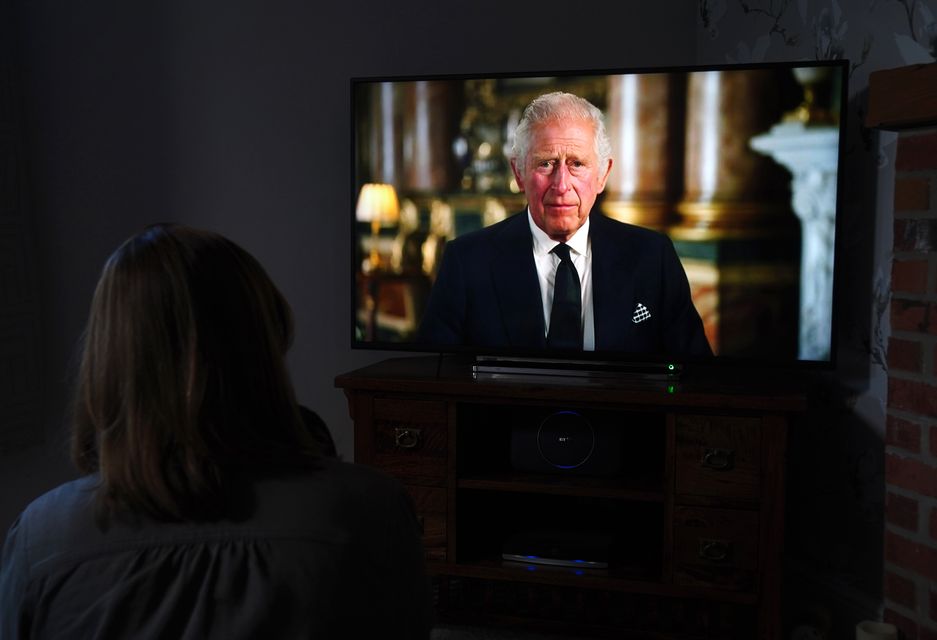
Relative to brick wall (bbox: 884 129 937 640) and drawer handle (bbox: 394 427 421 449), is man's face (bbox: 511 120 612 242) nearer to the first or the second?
drawer handle (bbox: 394 427 421 449)

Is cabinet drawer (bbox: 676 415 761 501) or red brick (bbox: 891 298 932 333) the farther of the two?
cabinet drawer (bbox: 676 415 761 501)

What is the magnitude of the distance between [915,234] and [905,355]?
252mm

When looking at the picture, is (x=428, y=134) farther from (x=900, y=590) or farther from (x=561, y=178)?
(x=900, y=590)

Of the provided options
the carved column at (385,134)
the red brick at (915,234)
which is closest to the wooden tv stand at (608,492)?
the red brick at (915,234)

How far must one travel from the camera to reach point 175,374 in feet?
2.90

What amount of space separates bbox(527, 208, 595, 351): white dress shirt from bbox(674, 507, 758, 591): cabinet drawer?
19.5 inches

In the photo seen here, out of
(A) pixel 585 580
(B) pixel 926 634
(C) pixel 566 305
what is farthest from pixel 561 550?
(B) pixel 926 634

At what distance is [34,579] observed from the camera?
87 cm

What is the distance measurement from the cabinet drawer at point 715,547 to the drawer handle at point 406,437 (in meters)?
0.66

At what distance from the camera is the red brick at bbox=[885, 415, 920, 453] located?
1964mm

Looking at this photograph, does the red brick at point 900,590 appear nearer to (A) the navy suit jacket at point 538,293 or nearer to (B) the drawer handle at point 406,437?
(A) the navy suit jacket at point 538,293

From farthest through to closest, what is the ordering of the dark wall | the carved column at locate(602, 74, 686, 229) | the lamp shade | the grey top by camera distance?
the dark wall < the lamp shade < the carved column at locate(602, 74, 686, 229) < the grey top

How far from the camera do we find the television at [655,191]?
2.24 metres

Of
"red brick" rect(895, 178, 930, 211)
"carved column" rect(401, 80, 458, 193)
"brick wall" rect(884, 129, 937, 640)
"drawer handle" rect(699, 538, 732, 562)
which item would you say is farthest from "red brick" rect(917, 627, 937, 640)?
"carved column" rect(401, 80, 458, 193)
